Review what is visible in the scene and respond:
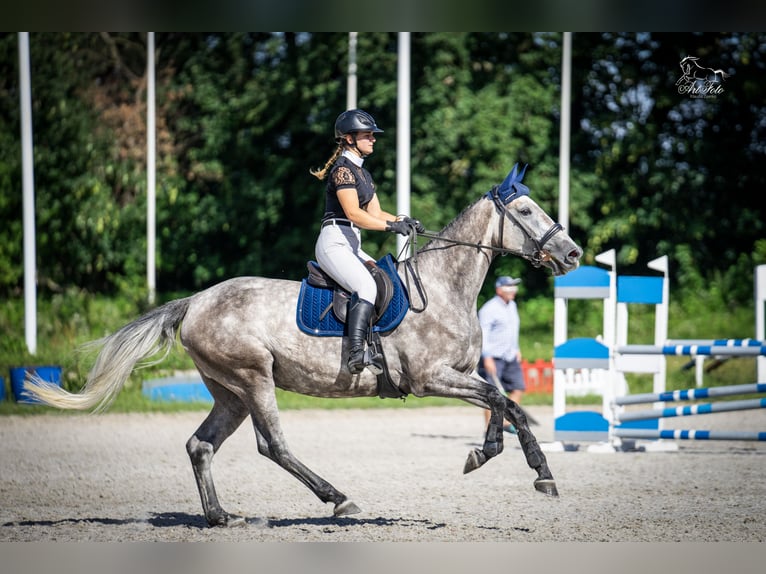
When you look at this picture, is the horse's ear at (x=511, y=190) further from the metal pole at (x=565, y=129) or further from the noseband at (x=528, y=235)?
the metal pole at (x=565, y=129)

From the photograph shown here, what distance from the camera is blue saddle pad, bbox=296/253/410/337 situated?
21.6ft

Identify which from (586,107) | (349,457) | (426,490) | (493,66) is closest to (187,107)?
(493,66)

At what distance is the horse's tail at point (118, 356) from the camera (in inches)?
276

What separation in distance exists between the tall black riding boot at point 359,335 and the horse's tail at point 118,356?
4.31 feet

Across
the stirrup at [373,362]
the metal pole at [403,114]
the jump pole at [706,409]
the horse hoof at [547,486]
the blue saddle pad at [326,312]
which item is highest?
the metal pole at [403,114]

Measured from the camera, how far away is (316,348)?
6609 mm

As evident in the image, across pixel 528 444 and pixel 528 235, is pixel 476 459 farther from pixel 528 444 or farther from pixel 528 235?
pixel 528 235

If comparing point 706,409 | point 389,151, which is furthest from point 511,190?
point 389,151

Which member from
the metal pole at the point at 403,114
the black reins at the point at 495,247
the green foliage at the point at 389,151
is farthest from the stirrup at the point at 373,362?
the green foliage at the point at 389,151

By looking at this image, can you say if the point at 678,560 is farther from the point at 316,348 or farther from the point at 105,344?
the point at 105,344

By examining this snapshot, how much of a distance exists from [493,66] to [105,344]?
17140mm

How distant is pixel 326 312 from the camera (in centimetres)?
659

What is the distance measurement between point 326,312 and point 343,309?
0.11 metres

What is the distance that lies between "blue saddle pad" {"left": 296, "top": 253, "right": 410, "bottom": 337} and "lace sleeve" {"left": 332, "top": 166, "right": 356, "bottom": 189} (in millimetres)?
614
